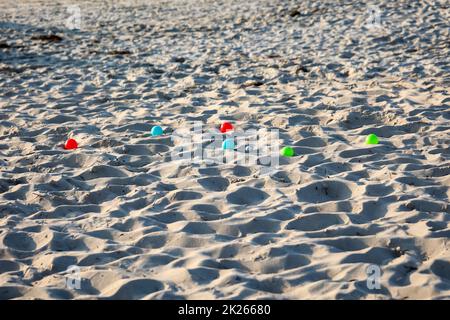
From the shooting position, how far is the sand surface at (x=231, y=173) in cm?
343

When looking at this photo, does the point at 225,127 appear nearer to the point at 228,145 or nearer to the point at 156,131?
the point at 228,145

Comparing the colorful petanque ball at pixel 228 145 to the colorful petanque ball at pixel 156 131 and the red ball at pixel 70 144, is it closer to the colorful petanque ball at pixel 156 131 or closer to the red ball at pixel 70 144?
the colorful petanque ball at pixel 156 131

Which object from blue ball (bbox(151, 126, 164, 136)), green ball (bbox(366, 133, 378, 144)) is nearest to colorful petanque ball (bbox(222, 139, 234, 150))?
blue ball (bbox(151, 126, 164, 136))

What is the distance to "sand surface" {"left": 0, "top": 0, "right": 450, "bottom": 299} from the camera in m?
3.43

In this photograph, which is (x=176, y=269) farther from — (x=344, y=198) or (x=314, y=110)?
(x=314, y=110)

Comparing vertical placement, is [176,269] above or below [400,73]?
below

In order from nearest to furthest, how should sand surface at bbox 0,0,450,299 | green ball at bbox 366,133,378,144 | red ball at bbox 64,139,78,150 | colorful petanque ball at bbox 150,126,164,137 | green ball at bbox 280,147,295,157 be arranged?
sand surface at bbox 0,0,450,299 < green ball at bbox 280,147,295,157 < green ball at bbox 366,133,378,144 < red ball at bbox 64,139,78,150 < colorful petanque ball at bbox 150,126,164,137

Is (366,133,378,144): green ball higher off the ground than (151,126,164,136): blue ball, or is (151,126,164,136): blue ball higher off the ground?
(151,126,164,136): blue ball

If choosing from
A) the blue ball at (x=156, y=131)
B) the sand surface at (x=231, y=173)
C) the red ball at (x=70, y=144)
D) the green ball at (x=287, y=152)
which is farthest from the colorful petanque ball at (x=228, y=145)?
the red ball at (x=70, y=144)

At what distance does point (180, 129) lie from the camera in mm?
6062

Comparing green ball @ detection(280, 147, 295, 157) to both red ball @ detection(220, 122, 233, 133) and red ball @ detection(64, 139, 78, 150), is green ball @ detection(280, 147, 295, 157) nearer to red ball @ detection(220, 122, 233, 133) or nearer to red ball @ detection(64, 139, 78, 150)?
red ball @ detection(220, 122, 233, 133)
